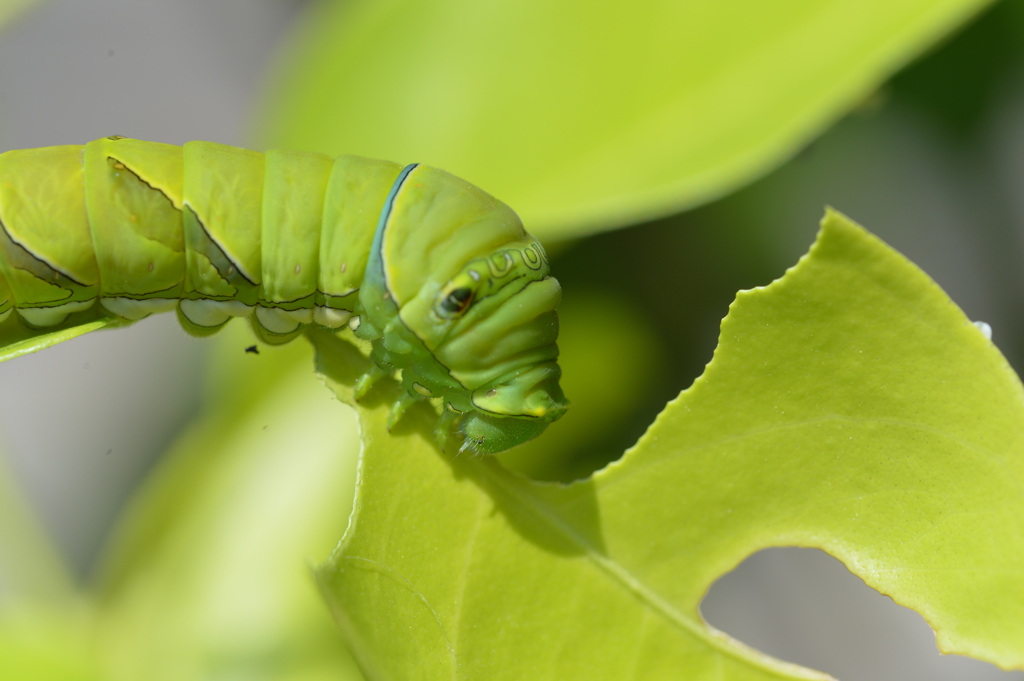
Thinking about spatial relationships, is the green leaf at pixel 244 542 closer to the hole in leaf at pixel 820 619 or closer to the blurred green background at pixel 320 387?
the blurred green background at pixel 320 387

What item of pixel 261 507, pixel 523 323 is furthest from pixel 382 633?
pixel 261 507

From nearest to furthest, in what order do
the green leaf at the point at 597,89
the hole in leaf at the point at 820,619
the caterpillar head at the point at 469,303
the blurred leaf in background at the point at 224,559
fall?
1. the caterpillar head at the point at 469,303
2. the green leaf at the point at 597,89
3. the blurred leaf in background at the point at 224,559
4. the hole in leaf at the point at 820,619

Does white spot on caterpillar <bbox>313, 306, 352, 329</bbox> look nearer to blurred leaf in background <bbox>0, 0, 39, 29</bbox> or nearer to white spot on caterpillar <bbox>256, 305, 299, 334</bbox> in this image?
white spot on caterpillar <bbox>256, 305, 299, 334</bbox>

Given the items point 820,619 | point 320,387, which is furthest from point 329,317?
point 820,619

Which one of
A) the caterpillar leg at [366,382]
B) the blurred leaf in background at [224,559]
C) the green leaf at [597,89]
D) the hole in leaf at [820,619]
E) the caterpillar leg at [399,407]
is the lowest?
the hole in leaf at [820,619]

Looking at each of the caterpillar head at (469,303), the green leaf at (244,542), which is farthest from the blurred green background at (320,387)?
the caterpillar head at (469,303)

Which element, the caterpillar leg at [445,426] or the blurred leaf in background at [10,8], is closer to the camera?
the caterpillar leg at [445,426]
